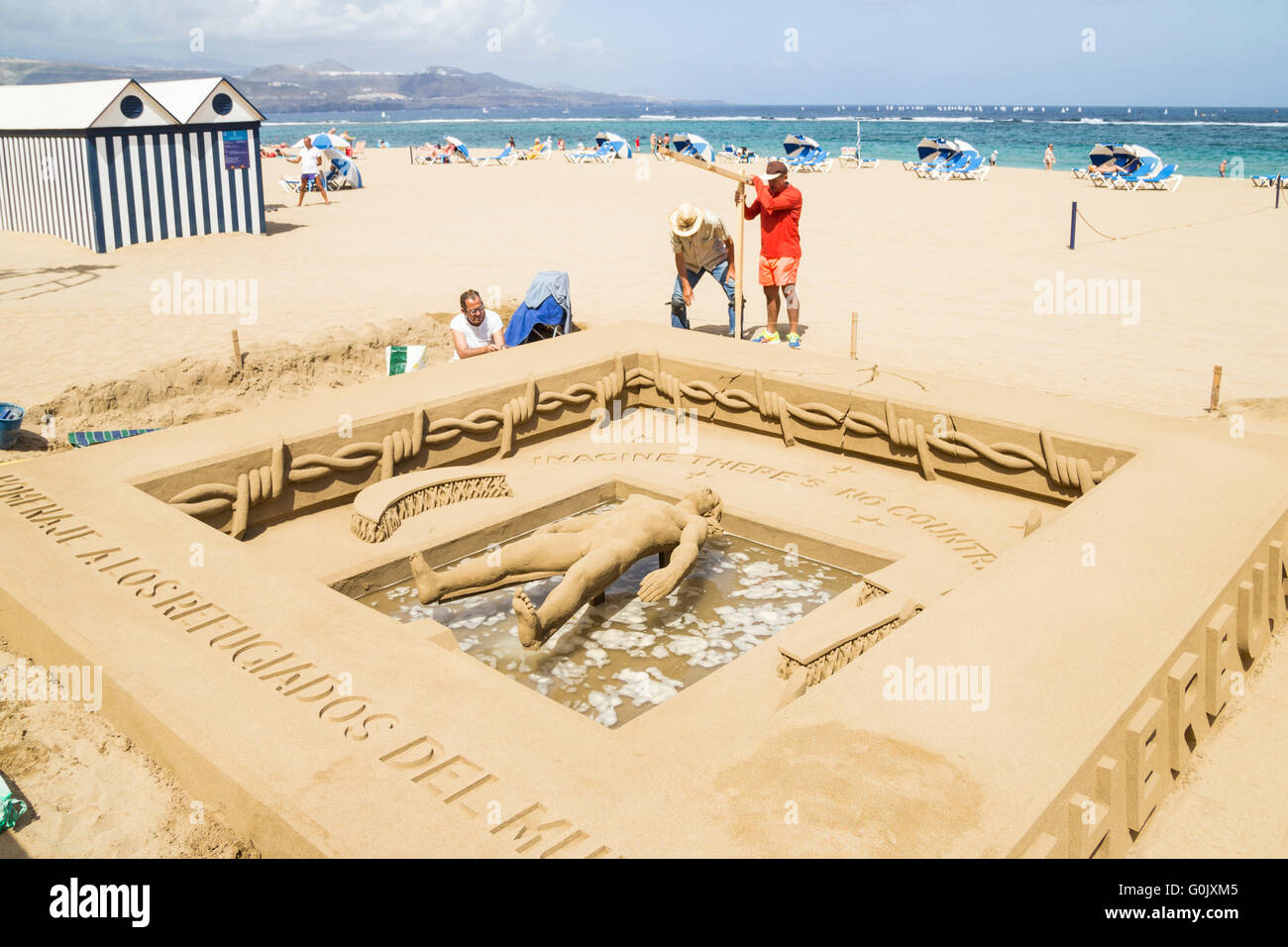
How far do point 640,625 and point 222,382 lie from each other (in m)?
5.59

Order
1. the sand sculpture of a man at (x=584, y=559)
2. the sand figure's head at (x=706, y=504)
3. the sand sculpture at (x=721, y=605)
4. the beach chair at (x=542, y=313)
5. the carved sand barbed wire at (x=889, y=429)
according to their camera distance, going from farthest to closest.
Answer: the beach chair at (x=542, y=313)
the carved sand barbed wire at (x=889, y=429)
the sand figure's head at (x=706, y=504)
the sand sculpture of a man at (x=584, y=559)
the sand sculpture at (x=721, y=605)

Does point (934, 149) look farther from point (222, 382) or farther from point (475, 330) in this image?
point (222, 382)

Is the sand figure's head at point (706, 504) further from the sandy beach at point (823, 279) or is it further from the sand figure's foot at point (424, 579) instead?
the sandy beach at point (823, 279)

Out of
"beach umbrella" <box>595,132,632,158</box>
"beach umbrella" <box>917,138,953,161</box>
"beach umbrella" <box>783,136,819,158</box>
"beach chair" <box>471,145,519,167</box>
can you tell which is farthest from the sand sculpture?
"beach umbrella" <box>595,132,632,158</box>

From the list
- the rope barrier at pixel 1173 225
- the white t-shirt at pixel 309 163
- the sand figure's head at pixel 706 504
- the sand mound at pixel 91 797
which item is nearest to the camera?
the sand mound at pixel 91 797

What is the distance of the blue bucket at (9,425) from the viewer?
7.05 meters

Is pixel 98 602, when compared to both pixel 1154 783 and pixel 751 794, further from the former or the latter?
pixel 1154 783

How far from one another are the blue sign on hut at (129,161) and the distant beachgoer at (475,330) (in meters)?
11.1

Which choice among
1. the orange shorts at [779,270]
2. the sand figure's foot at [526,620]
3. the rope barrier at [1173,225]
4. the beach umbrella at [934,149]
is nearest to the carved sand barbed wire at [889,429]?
the orange shorts at [779,270]

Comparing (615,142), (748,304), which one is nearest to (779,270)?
(748,304)

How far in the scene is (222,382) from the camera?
866 centimetres

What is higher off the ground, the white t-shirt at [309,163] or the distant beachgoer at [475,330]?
the white t-shirt at [309,163]

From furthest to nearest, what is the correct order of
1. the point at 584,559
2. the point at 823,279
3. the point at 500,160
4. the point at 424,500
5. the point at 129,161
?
the point at 500,160
the point at 129,161
the point at 823,279
the point at 424,500
the point at 584,559
